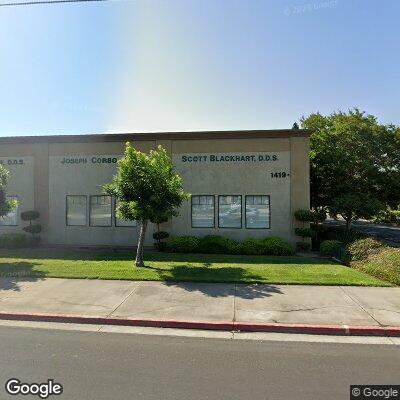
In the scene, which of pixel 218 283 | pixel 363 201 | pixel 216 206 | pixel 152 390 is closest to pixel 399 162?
pixel 363 201

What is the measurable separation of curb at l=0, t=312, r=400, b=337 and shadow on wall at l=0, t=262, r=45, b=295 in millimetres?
2656

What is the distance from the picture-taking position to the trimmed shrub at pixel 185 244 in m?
16.1

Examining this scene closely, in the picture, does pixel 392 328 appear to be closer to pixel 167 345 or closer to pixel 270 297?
pixel 270 297

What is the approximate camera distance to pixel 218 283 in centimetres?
1011

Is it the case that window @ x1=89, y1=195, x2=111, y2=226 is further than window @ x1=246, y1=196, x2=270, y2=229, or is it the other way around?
window @ x1=89, y1=195, x2=111, y2=226

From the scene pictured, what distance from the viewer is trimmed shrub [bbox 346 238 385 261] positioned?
13.4 metres

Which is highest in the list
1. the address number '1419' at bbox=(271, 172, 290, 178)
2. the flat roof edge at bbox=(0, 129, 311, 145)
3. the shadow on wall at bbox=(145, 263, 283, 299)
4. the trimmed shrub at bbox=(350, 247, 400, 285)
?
the flat roof edge at bbox=(0, 129, 311, 145)

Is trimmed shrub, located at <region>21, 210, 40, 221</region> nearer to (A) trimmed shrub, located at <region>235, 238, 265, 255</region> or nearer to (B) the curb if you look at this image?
(A) trimmed shrub, located at <region>235, 238, 265, 255</region>

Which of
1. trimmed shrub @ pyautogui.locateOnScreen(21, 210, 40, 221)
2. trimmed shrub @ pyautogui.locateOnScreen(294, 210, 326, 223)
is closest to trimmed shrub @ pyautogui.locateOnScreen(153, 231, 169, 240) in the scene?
trimmed shrub @ pyautogui.locateOnScreen(294, 210, 326, 223)

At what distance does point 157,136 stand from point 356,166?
10.4 meters

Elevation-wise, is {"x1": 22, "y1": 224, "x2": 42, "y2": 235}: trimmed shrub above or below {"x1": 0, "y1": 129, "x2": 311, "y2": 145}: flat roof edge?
below

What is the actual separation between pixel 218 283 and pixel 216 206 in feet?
25.9

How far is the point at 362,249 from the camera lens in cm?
1368

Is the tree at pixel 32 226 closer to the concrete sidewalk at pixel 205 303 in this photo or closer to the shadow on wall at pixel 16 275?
the shadow on wall at pixel 16 275
